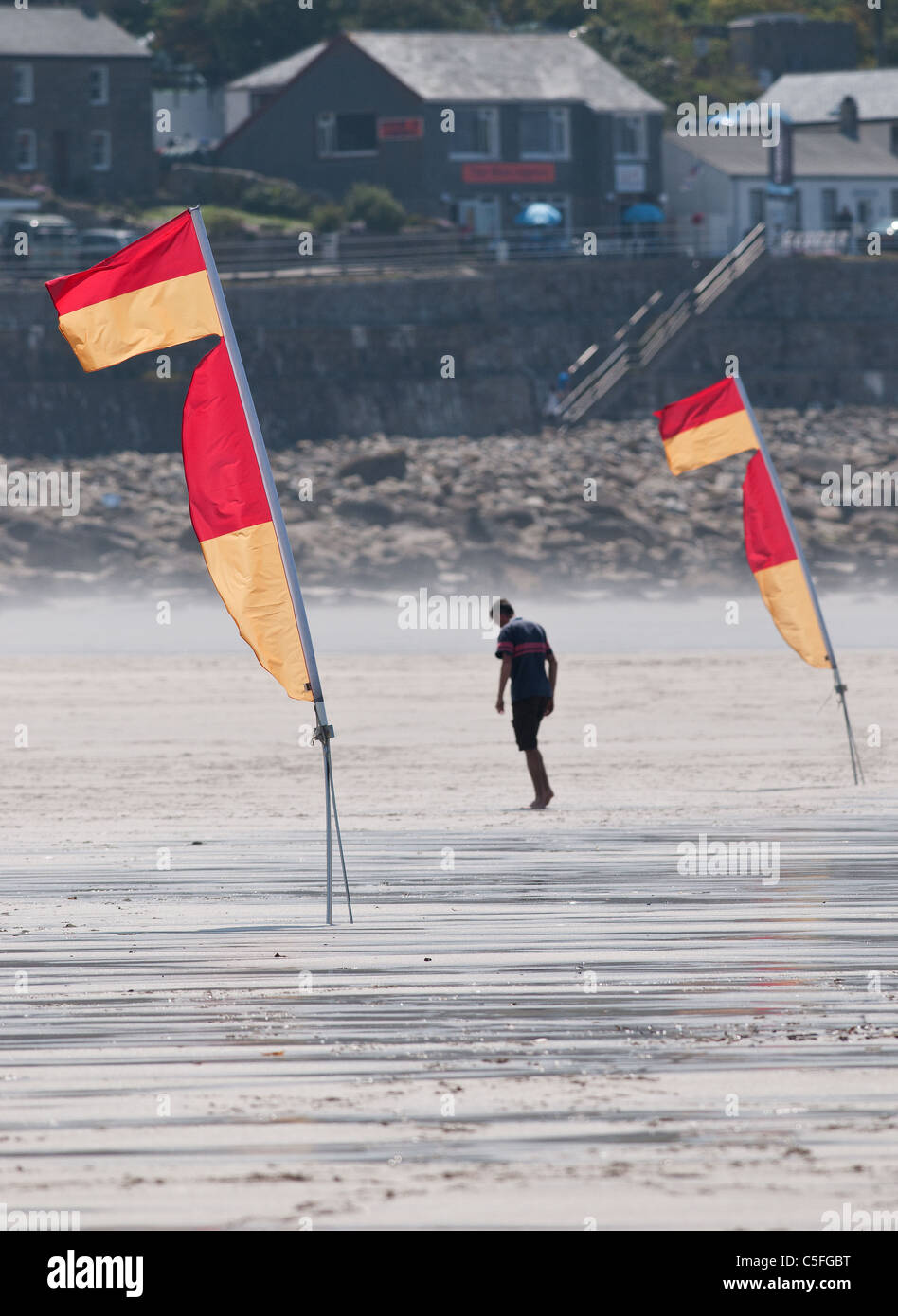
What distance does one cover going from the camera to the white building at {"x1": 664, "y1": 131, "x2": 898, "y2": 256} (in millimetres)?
59031

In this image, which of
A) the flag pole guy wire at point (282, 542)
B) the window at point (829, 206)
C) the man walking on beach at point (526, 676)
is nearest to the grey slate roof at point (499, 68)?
the window at point (829, 206)

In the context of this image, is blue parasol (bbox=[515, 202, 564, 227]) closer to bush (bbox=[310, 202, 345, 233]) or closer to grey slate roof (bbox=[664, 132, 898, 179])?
bush (bbox=[310, 202, 345, 233])

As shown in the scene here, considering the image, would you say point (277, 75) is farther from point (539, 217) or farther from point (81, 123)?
point (539, 217)

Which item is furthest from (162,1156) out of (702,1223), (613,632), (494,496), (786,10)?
(786,10)

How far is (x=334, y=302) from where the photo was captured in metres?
45.7

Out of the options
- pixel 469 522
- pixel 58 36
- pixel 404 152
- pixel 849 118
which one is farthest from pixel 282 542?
pixel 849 118

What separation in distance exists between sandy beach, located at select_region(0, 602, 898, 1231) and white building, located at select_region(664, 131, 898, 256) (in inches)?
1829

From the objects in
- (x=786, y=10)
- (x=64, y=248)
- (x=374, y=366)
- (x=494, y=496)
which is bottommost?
(x=494, y=496)

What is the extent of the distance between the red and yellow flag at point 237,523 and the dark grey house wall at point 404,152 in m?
48.7

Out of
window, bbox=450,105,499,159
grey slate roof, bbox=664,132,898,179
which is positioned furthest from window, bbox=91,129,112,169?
grey slate roof, bbox=664,132,898,179

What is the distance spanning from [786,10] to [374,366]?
52592mm

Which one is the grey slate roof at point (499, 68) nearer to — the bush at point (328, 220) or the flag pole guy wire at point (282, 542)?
the bush at point (328, 220)

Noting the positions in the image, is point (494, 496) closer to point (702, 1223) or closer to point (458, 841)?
point (458, 841)

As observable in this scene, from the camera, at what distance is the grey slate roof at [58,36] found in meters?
56.1
